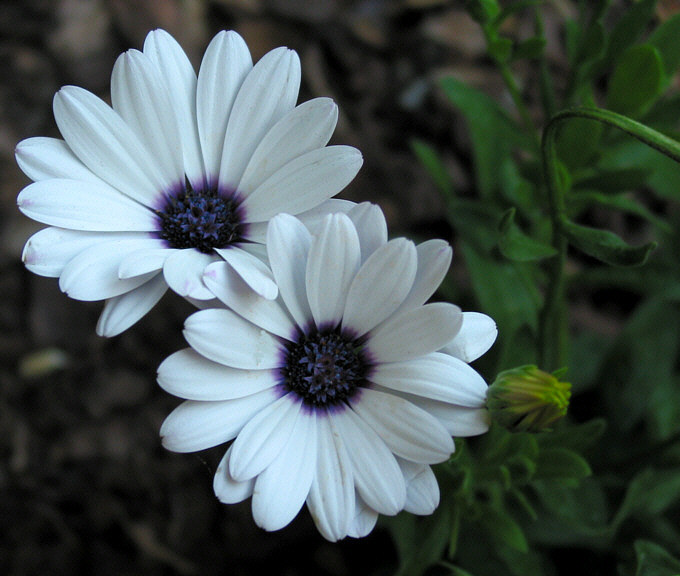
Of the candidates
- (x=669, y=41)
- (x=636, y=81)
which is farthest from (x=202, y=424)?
(x=669, y=41)

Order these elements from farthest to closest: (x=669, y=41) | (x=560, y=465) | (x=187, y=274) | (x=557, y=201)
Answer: (x=669, y=41), (x=560, y=465), (x=557, y=201), (x=187, y=274)

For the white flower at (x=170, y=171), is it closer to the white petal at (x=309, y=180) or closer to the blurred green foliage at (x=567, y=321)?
the white petal at (x=309, y=180)

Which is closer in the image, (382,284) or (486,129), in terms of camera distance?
(382,284)

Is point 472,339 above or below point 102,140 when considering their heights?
below

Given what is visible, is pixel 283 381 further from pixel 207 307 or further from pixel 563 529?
pixel 563 529

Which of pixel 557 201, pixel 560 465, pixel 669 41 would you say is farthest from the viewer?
pixel 669 41

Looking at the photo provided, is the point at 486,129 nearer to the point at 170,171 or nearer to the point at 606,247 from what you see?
the point at 606,247

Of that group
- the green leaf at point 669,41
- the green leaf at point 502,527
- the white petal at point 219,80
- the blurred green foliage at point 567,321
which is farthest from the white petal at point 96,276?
the green leaf at point 669,41

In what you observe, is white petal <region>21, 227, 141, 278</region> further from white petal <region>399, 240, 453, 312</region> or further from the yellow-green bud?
the yellow-green bud

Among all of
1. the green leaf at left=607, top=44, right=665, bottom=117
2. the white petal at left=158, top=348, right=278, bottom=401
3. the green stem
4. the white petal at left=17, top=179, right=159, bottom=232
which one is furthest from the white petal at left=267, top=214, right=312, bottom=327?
the green leaf at left=607, top=44, right=665, bottom=117
